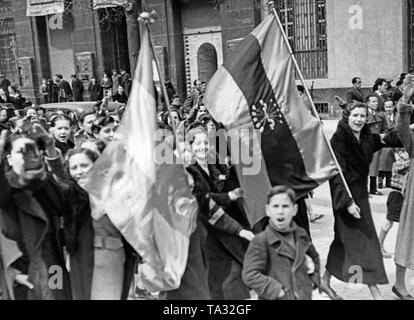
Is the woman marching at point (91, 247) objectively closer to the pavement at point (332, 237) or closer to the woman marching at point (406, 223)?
the pavement at point (332, 237)

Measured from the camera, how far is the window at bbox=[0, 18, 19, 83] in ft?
71.6

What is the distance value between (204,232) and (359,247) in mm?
1365

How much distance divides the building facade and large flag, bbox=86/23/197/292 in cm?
837

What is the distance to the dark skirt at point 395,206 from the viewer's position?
5.73m

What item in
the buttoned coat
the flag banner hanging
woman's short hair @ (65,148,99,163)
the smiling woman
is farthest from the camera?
the flag banner hanging

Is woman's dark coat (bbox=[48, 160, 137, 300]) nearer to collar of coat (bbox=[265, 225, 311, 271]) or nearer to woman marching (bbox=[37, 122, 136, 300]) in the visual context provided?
woman marching (bbox=[37, 122, 136, 300])

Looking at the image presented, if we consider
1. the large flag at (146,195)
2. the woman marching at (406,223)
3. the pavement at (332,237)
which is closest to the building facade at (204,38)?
the pavement at (332,237)

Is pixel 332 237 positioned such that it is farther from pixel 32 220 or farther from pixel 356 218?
pixel 32 220

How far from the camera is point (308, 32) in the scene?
15.5m

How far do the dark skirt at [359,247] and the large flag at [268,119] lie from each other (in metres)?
0.41

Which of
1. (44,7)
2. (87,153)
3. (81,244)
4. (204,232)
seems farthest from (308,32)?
(81,244)

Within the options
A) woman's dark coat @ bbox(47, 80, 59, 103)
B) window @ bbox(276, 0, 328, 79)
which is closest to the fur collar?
window @ bbox(276, 0, 328, 79)
